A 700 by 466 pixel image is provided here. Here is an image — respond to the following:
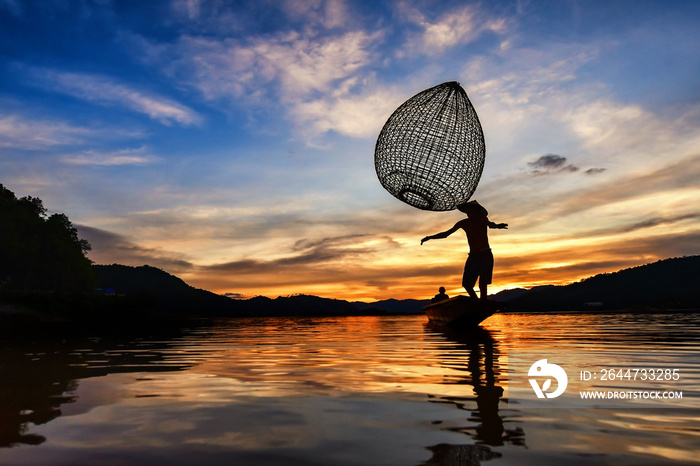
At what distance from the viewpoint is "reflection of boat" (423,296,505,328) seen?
652 inches

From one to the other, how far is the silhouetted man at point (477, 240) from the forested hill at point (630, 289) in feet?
475

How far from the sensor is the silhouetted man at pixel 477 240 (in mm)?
16719

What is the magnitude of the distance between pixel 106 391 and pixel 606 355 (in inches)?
342

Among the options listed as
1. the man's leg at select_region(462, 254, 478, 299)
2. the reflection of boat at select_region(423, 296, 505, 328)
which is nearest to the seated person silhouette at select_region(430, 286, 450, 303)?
the reflection of boat at select_region(423, 296, 505, 328)

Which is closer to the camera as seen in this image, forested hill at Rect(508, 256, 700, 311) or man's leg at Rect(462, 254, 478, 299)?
man's leg at Rect(462, 254, 478, 299)

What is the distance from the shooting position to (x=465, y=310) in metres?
17.0

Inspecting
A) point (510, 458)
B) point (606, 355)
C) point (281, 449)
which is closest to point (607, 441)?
point (510, 458)

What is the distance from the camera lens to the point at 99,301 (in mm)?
49750

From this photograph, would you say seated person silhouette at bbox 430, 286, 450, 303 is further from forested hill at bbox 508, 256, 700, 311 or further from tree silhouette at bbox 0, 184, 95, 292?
forested hill at bbox 508, 256, 700, 311

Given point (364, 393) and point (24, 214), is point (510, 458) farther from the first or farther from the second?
point (24, 214)

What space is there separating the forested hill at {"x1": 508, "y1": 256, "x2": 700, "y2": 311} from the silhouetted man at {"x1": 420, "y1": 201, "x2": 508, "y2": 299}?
14483cm

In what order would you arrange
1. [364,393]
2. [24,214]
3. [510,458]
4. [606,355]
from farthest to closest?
[24,214], [606,355], [364,393], [510,458]

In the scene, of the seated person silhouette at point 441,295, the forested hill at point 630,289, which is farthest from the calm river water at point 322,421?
the forested hill at point 630,289

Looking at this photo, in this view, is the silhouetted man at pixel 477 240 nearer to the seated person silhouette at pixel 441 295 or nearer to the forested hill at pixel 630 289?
the seated person silhouette at pixel 441 295
